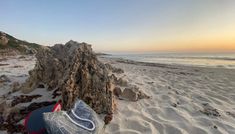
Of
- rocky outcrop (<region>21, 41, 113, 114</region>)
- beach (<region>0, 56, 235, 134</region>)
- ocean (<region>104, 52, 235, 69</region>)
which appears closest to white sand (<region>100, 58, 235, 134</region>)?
beach (<region>0, 56, 235, 134</region>)

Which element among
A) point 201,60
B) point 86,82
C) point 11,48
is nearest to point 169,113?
point 86,82

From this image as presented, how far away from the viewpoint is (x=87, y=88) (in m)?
3.70

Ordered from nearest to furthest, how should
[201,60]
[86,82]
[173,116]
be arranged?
[86,82], [173,116], [201,60]

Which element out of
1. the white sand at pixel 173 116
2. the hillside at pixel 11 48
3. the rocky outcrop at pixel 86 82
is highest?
the hillside at pixel 11 48

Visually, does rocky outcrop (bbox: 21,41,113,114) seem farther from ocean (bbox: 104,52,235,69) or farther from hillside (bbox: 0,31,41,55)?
hillside (bbox: 0,31,41,55)

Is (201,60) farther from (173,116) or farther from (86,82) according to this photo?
(86,82)

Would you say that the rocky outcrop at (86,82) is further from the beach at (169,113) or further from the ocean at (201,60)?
the ocean at (201,60)

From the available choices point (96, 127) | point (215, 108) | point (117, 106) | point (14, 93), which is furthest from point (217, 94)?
point (14, 93)

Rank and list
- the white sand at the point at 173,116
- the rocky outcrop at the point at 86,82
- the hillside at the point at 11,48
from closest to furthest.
A: the white sand at the point at 173,116 < the rocky outcrop at the point at 86,82 < the hillside at the point at 11,48

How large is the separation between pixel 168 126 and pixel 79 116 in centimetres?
188

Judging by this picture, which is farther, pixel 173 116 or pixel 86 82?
pixel 173 116

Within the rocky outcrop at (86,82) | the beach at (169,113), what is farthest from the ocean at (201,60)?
the rocky outcrop at (86,82)

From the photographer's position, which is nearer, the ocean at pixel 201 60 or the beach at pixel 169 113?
the beach at pixel 169 113

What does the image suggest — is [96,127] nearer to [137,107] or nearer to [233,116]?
[137,107]
